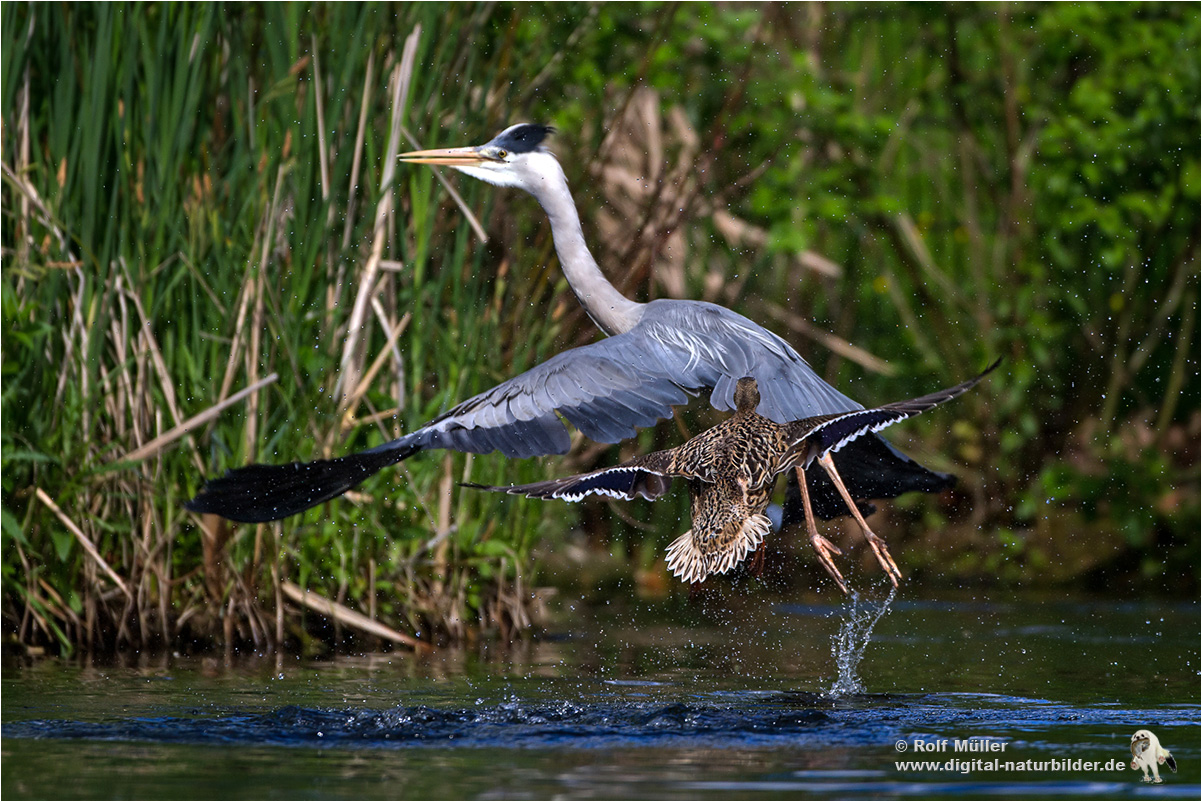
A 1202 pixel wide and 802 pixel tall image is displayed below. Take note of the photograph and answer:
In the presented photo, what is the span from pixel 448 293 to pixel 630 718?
100 inches

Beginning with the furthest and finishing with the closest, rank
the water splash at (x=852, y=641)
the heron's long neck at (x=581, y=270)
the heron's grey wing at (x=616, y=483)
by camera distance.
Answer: the heron's long neck at (x=581, y=270) < the water splash at (x=852, y=641) < the heron's grey wing at (x=616, y=483)

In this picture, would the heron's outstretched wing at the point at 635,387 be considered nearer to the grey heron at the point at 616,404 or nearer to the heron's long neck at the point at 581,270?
the grey heron at the point at 616,404

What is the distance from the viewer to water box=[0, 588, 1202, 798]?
4.16 metres

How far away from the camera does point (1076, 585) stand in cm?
878

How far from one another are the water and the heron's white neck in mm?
1302

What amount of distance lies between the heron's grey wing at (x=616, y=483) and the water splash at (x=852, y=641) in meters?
0.68

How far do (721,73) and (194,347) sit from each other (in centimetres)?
431

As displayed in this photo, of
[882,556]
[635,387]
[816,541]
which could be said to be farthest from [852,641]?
[635,387]

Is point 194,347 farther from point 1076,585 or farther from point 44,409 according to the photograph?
point 1076,585

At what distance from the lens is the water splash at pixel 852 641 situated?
564cm

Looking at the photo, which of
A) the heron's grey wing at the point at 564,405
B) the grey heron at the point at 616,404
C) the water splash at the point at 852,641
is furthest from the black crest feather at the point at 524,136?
the water splash at the point at 852,641

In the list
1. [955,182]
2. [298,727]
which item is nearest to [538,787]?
[298,727]

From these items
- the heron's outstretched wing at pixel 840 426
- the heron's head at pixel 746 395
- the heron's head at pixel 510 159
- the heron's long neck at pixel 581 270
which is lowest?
the heron's outstretched wing at pixel 840 426

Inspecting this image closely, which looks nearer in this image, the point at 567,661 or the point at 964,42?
the point at 567,661
